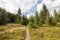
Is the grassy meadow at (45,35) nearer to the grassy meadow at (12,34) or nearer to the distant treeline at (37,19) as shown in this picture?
→ the grassy meadow at (12,34)

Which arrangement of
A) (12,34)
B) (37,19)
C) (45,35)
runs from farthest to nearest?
(37,19), (12,34), (45,35)

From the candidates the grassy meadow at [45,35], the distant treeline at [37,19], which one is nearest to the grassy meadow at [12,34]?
the grassy meadow at [45,35]

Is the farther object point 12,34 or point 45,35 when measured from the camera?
point 12,34

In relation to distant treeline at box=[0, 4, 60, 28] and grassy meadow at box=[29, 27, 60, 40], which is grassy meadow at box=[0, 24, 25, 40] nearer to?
grassy meadow at box=[29, 27, 60, 40]

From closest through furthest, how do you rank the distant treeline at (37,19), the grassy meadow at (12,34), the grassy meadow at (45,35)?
the grassy meadow at (45,35) → the grassy meadow at (12,34) → the distant treeline at (37,19)

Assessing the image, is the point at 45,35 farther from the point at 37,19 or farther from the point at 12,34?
the point at 37,19

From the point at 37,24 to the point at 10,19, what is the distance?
136 ft

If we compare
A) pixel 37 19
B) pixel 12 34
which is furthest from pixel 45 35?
pixel 37 19

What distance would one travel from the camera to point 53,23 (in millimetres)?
69125

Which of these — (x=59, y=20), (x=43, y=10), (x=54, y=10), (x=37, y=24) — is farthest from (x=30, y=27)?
(x=54, y=10)

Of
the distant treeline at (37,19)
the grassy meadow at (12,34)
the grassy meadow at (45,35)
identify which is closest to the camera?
the grassy meadow at (45,35)

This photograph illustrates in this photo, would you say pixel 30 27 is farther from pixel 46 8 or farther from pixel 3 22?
pixel 46 8

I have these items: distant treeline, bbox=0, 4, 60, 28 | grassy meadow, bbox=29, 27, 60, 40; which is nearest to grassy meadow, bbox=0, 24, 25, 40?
grassy meadow, bbox=29, 27, 60, 40

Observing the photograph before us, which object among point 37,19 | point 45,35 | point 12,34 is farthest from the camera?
point 37,19
